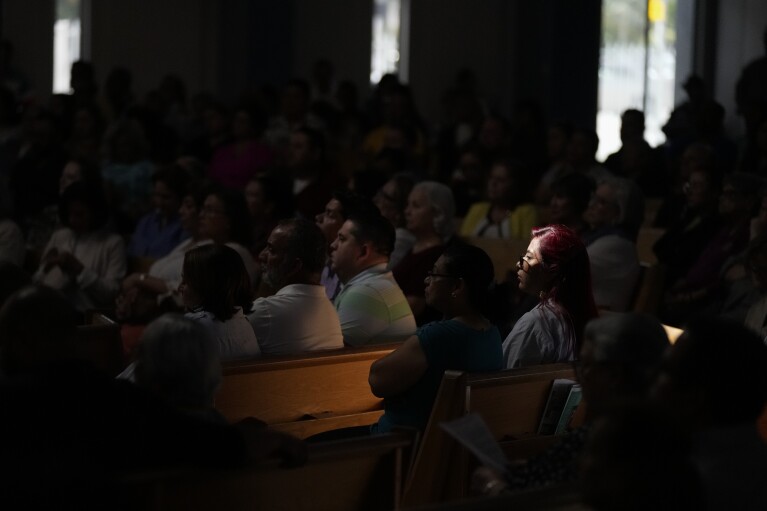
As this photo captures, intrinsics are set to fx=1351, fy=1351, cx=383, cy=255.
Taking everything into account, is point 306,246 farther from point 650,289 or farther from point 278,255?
point 650,289

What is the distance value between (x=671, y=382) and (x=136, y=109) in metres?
8.36

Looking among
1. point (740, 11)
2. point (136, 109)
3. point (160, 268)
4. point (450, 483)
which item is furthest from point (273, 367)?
point (740, 11)

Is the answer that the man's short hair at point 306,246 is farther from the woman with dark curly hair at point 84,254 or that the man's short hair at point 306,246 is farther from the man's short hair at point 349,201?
the woman with dark curly hair at point 84,254

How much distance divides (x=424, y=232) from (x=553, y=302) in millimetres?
2104

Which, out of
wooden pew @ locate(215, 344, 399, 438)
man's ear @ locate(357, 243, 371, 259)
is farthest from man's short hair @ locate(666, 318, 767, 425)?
man's ear @ locate(357, 243, 371, 259)

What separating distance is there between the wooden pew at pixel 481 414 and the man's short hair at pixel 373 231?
4.62ft

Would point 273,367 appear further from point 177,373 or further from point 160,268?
point 160,268

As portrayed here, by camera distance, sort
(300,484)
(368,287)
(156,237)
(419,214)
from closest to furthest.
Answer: (300,484)
(368,287)
(419,214)
(156,237)

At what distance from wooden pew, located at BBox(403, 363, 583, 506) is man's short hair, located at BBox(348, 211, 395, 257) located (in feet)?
4.62

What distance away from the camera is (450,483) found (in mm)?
3652

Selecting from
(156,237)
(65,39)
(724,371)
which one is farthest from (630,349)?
(65,39)

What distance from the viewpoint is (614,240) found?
6.32 m

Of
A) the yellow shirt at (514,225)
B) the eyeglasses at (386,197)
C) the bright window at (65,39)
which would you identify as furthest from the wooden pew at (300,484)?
the bright window at (65,39)

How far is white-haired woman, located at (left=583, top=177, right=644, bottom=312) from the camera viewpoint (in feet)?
20.5
